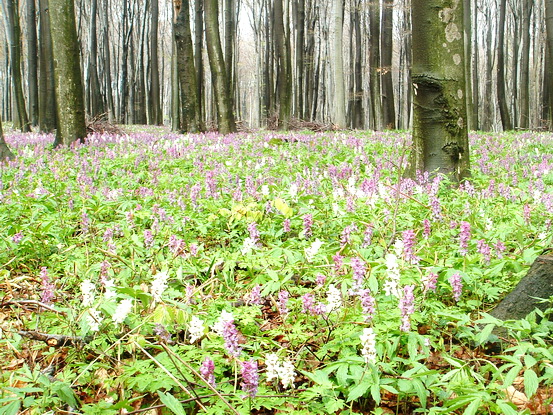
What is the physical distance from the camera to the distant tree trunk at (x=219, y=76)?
13336 millimetres

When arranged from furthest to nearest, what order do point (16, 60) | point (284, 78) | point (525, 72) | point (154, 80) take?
point (154, 80), point (525, 72), point (16, 60), point (284, 78)

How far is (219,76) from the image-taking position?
13.4 metres

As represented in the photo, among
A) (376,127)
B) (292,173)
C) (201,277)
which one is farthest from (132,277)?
(376,127)

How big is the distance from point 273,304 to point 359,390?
131 cm

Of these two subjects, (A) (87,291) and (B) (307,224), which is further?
(B) (307,224)

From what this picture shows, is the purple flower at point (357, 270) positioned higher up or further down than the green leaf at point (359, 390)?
higher up

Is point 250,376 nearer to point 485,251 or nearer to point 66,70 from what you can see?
point 485,251

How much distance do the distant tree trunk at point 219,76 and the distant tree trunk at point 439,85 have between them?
8.75 m

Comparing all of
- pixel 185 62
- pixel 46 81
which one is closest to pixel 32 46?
pixel 46 81

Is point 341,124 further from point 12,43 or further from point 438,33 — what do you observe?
point 12,43

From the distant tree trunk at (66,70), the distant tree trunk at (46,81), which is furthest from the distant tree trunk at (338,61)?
the distant tree trunk at (46,81)

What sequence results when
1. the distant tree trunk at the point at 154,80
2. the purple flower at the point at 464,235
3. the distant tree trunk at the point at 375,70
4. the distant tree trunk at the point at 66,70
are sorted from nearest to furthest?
the purple flower at the point at 464,235, the distant tree trunk at the point at 66,70, the distant tree trunk at the point at 375,70, the distant tree trunk at the point at 154,80

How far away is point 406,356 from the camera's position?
2.24 m

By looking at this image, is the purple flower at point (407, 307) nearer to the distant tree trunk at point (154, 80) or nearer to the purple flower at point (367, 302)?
the purple flower at point (367, 302)
